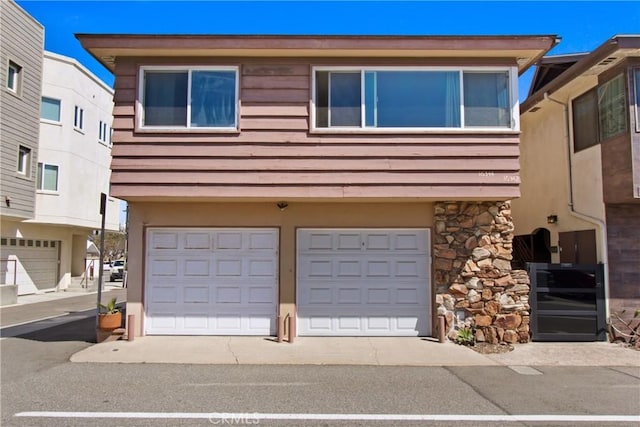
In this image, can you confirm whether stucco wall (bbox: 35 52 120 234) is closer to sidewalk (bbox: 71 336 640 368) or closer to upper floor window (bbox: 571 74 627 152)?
sidewalk (bbox: 71 336 640 368)

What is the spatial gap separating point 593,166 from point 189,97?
330 inches

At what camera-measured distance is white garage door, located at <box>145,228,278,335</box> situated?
981cm

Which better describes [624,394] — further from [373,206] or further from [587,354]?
[373,206]

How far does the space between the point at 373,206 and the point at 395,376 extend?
3724 millimetres

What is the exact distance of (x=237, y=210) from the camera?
388 inches

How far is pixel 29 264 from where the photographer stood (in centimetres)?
2120

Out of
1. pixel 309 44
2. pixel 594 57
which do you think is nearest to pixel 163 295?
pixel 309 44

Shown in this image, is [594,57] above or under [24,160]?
above

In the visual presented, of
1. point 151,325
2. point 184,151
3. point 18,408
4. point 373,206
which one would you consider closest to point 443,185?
point 373,206

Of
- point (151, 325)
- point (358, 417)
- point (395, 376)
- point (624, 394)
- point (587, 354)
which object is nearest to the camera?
point (358, 417)

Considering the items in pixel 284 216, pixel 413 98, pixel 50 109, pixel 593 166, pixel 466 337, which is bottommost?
pixel 466 337

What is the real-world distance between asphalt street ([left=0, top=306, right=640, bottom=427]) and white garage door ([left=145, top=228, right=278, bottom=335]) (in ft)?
6.88

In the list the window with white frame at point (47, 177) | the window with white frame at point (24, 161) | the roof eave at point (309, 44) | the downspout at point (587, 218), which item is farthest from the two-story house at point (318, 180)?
the window with white frame at point (47, 177)

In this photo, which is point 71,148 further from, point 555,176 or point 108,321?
point 555,176
